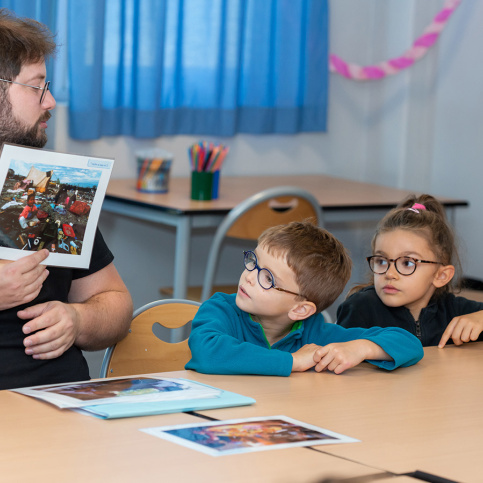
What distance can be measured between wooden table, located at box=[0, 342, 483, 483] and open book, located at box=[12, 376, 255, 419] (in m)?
0.01

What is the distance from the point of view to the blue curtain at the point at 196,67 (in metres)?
3.13

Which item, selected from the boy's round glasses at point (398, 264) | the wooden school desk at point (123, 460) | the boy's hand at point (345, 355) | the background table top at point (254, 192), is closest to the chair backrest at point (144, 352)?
the boy's hand at point (345, 355)

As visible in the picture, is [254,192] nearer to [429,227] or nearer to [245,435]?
[429,227]

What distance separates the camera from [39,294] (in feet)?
5.13

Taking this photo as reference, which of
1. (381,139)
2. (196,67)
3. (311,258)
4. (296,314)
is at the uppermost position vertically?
(196,67)

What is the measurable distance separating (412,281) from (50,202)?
825 mm

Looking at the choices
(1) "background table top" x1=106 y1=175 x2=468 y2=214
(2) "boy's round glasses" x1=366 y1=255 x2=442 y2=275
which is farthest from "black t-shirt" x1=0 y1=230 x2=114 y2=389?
(1) "background table top" x1=106 y1=175 x2=468 y2=214

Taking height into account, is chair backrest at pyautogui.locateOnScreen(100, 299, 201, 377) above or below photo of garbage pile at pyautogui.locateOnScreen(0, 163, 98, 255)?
below

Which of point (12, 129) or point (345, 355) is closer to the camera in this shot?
point (345, 355)

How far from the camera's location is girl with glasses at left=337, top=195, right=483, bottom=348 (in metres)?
1.83

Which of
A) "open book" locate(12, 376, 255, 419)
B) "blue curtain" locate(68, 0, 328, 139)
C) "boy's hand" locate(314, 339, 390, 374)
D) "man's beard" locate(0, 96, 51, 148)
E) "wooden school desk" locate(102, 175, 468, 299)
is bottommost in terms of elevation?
"open book" locate(12, 376, 255, 419)

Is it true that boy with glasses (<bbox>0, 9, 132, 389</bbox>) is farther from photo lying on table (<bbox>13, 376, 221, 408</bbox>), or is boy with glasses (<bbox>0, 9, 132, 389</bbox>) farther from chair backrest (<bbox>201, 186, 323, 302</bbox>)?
chair backrest (<bbox>201, 186, 323, 302</bbox>)

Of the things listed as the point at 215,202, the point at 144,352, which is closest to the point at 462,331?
the point at 144,352

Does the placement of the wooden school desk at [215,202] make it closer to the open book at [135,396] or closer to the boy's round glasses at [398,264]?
the boy's round glasses at [398,264]
